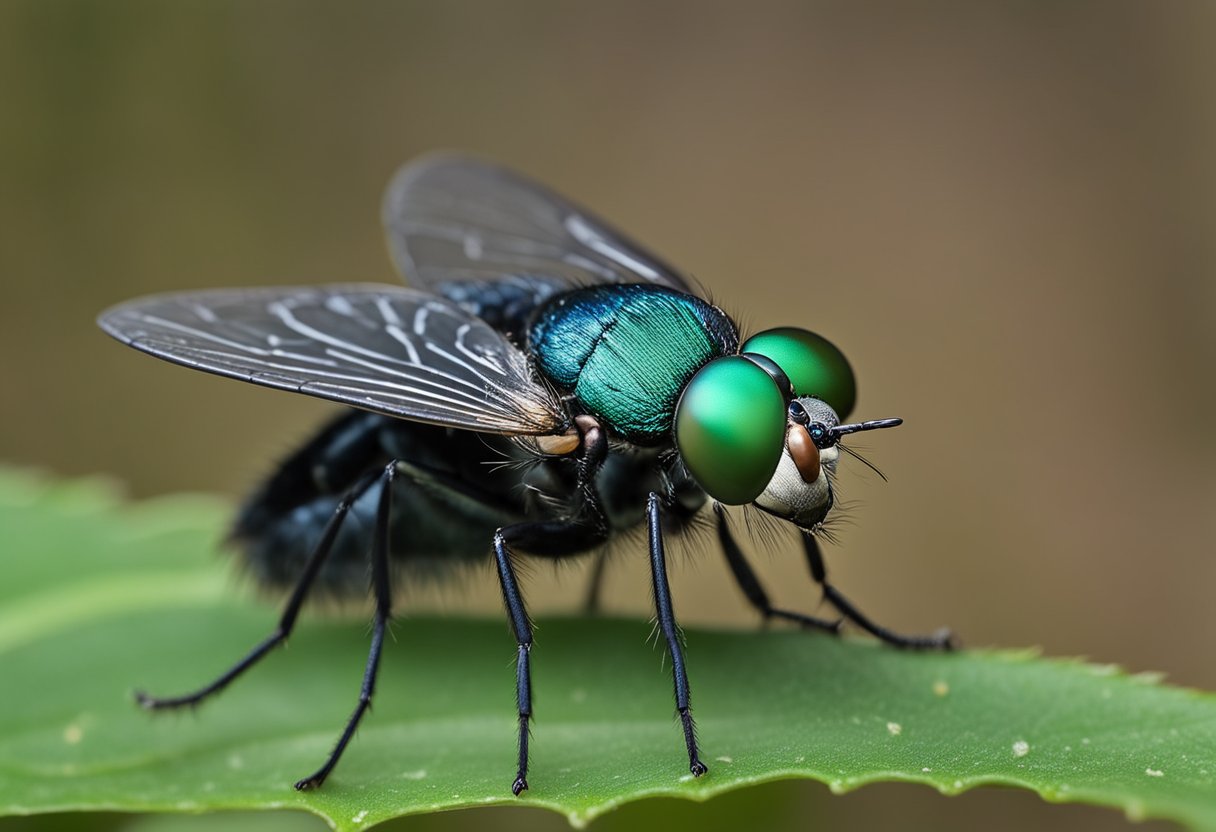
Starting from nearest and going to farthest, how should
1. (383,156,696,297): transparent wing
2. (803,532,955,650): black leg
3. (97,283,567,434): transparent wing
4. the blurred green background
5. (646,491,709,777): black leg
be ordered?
(646,491,709,777): black leg, (97,283,567,434): transparent wing, (803,532,955,650): black leg, (383,156,696,297): transparent wing, the blurred green background

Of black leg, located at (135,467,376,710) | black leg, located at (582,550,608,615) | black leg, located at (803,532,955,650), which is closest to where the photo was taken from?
black leg, located at (803,532,955,650)

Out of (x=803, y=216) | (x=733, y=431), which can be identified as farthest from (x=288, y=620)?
(x=803, y=216)

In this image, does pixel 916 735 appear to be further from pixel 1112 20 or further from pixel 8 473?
pixel 1112 20

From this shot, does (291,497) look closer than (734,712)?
No

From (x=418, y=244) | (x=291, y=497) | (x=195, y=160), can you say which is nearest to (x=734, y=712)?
(x=291, y=497)

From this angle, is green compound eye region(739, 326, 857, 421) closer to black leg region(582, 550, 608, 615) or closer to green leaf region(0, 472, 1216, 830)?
green leaf region(0, 472, 1216, 830)

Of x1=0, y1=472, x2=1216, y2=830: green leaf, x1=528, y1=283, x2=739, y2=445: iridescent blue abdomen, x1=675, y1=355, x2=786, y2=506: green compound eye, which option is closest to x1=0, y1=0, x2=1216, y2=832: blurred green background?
x1=0, y1=472, x2=1216, y2=830: green leaf

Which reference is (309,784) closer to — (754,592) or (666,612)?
(666,612)
